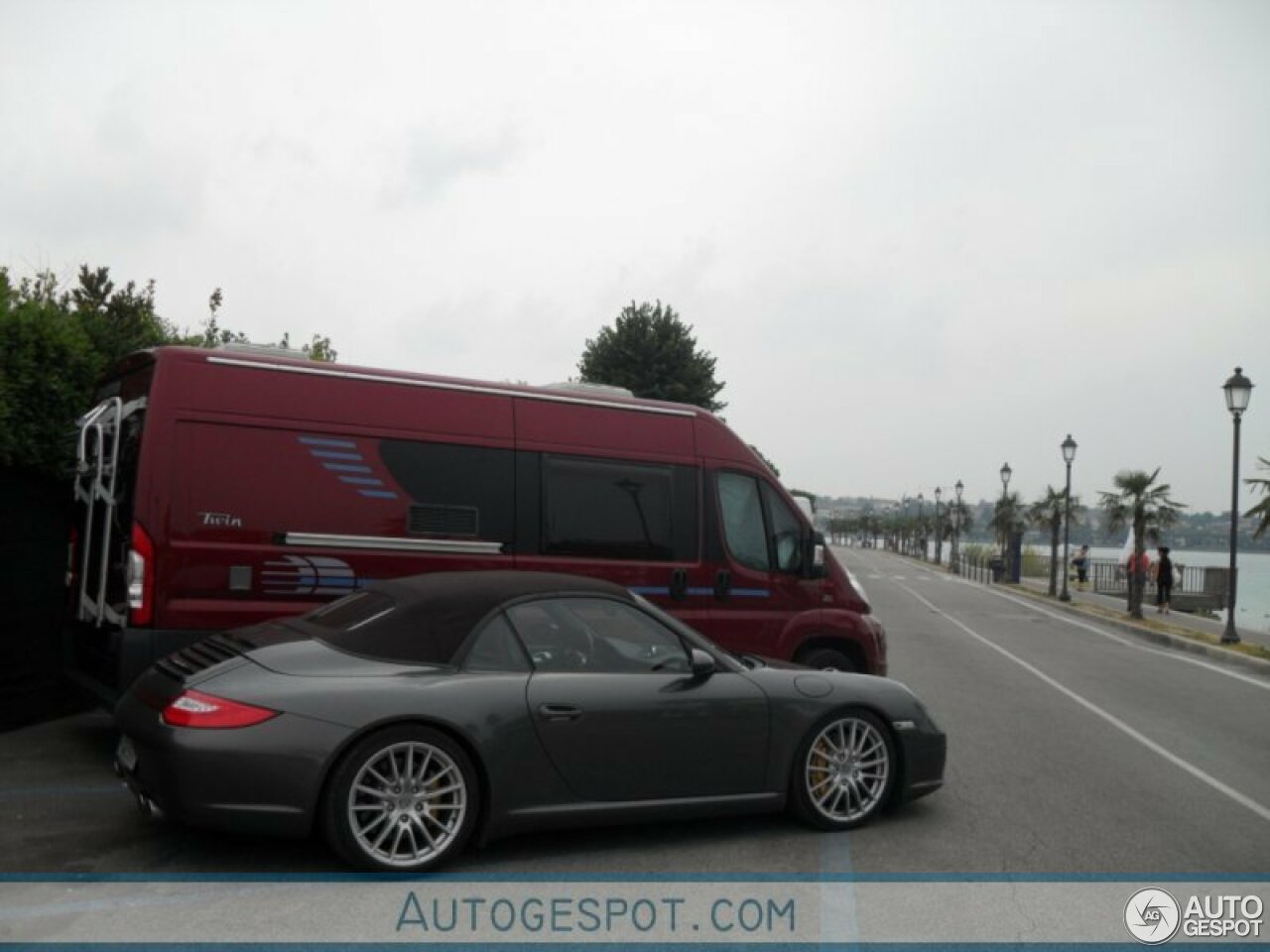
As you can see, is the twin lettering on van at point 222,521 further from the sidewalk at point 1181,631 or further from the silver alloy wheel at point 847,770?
the sidewalk at point 1181,631

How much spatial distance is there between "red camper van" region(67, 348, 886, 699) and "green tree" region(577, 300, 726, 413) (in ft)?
93.5

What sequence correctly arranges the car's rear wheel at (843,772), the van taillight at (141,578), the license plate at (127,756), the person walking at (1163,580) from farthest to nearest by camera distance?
the person walking at (1163,580) < the van taillight at (141,578) < the car's rear wheel at (843,772) < the license plate at (127,756)

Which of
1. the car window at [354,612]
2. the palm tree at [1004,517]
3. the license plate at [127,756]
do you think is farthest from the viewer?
the palm tree at [1004,517]

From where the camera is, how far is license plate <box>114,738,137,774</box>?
5.63 metres

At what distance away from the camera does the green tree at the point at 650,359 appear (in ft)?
126

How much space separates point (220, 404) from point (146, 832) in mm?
2687

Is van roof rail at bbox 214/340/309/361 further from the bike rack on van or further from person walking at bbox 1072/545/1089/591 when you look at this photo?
person walking at bbox 1072/545/1089/591

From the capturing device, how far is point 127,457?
7691mm

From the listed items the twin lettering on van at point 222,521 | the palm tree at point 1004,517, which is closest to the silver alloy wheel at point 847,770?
the twin lettering on van at point 222,521

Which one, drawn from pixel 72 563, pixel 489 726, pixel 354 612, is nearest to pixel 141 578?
pixel 72 563

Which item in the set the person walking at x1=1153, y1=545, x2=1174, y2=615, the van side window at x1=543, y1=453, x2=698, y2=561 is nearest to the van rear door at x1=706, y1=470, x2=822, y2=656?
the van side window at x1=543, y1=453, x2=698, y2=561

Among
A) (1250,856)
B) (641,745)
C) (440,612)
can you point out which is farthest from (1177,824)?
(440,612)

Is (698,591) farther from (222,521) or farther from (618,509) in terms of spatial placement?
(222,521)

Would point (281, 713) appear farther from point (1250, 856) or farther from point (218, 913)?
point (1250, 856)
